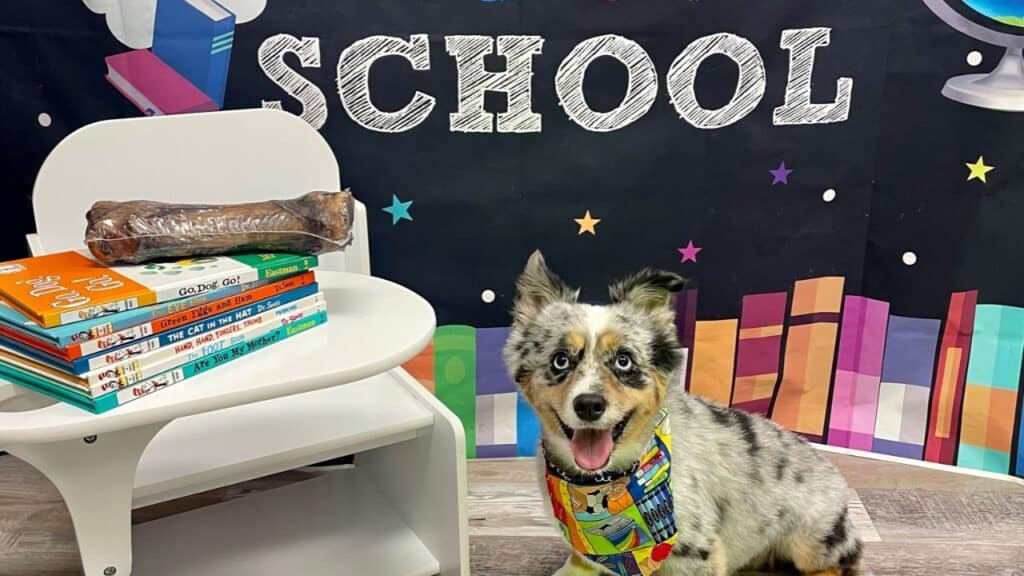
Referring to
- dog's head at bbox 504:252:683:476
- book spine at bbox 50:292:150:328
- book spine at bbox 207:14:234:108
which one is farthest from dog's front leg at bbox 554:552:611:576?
book spine at bbox 207:14:234:108

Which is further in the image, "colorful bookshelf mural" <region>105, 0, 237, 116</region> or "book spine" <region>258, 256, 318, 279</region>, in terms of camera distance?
"colorful bookshelf mural" <region>105, 0, 237, 116</region>

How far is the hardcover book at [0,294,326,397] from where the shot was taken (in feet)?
3.14

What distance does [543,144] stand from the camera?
1.77 meters

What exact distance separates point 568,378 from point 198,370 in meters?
0.50

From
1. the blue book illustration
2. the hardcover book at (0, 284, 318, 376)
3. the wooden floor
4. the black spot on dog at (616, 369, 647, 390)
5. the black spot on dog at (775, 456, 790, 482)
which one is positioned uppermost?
the blue book illustration

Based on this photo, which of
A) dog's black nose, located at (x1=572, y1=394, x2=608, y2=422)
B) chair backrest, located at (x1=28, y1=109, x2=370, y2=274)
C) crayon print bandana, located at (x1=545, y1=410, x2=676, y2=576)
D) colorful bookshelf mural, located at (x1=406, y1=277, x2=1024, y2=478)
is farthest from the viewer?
colorful bookshelf mural, located at (x1=406, y1=277, x2=1024, y2=478)

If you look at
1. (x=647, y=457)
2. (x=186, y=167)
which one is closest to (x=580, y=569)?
(x=647, y=457)

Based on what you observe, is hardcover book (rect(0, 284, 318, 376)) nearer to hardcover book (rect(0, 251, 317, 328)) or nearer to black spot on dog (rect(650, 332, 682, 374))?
hardcover book (rect(0, 251, 317, 328))

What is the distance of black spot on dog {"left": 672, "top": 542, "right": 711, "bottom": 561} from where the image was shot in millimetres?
1329

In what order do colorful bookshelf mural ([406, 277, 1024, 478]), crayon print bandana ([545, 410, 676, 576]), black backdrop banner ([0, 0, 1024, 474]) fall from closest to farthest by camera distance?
crayon print bandana ([545, 410, 676, 576]) → black backdrop banner ([0, 0, 1024, 474]) → colorful bookshelf mural ([406, 277, 1024, 478])

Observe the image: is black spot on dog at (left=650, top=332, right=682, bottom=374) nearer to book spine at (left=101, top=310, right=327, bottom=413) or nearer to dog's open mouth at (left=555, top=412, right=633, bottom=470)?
dog's open mouth at (left=555, top=412, right=633, bottom=470)

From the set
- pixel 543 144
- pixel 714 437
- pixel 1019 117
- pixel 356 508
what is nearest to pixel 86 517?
pixel 356 508

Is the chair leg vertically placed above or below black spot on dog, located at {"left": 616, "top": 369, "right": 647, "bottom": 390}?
below

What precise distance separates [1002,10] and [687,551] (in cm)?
123
